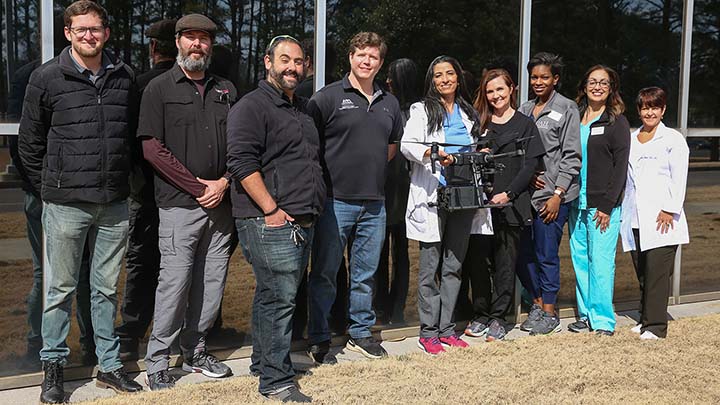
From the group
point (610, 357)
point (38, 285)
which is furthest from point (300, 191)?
point (610, 357)

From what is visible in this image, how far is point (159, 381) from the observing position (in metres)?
3.94

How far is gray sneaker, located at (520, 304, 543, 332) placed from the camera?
516 cm

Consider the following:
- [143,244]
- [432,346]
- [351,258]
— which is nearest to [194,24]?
[143,244]

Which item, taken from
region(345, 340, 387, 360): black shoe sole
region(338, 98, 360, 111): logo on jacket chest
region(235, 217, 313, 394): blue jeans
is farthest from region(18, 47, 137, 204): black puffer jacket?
region(345, 340, 387, 360): black shoe sole

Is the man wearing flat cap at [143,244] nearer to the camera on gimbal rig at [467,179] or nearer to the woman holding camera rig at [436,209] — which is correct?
the woman holding camera rig at [436,209]

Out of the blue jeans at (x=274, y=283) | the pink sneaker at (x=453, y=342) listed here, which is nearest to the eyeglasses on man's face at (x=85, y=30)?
the blue jeans at (x=274, y=283)

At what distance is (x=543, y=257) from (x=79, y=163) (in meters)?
3.06

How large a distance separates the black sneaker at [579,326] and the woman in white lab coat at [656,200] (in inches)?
14.5

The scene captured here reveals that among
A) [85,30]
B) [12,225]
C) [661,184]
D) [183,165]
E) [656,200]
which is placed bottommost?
[12,225]

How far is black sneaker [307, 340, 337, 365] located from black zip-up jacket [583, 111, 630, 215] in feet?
6.67

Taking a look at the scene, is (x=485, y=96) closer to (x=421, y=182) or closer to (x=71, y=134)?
(x=421, y=182)

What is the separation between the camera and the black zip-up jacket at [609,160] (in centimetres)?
491

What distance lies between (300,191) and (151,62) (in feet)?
4.14

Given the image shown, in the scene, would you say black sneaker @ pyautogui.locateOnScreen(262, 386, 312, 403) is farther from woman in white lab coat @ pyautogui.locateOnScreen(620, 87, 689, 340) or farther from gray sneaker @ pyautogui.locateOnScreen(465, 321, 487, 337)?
woman in white lab coat @ pyautogui.locateOnScreen(620, 87, 689, 340)
